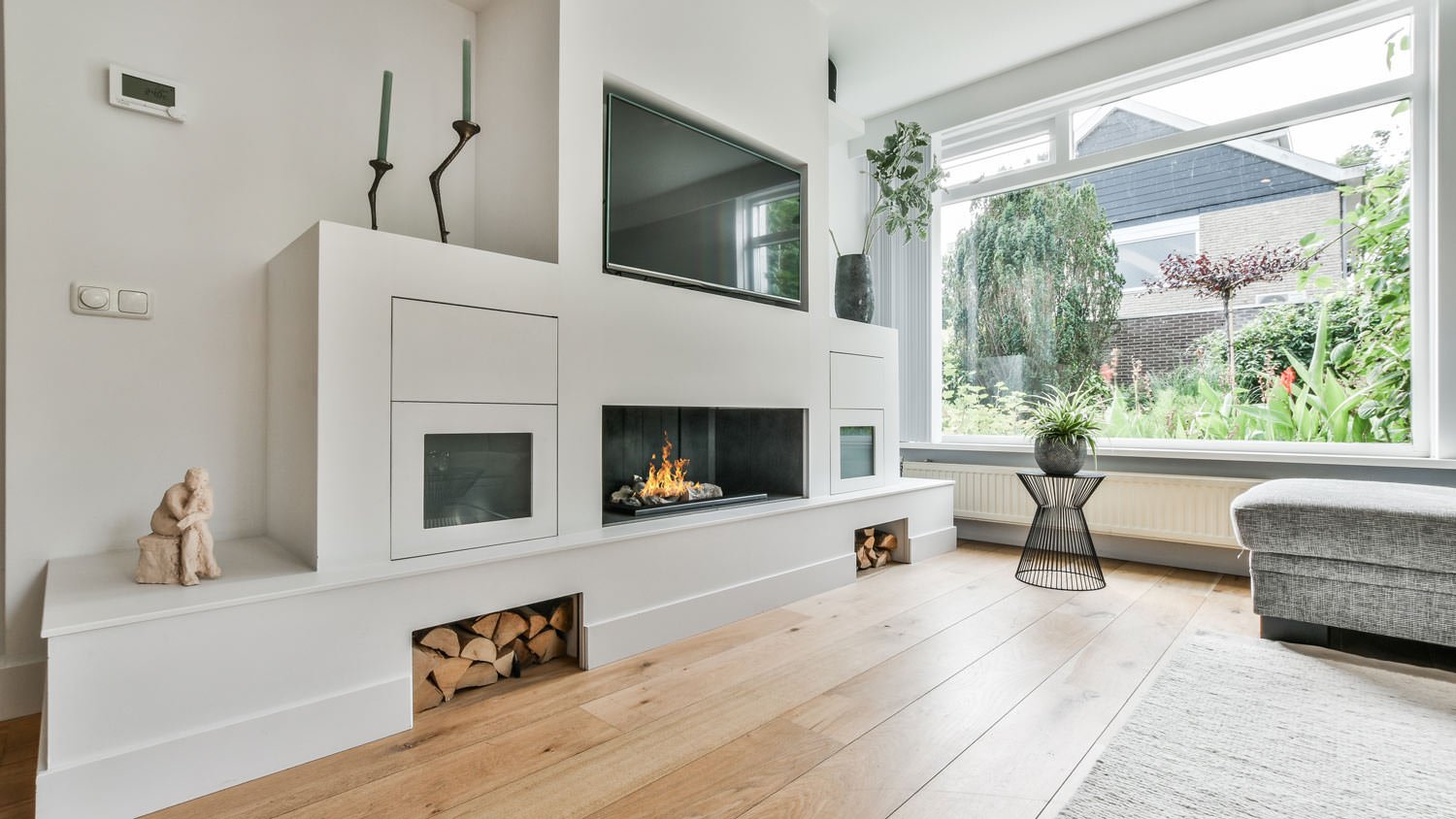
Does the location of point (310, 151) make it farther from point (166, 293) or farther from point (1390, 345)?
point (1390, 345)

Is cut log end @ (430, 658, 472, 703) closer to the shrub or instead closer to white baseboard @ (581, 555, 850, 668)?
white baseboard @ (581, 555, 850, 668)

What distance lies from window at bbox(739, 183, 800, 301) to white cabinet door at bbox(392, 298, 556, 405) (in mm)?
1031

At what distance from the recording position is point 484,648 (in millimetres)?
1917

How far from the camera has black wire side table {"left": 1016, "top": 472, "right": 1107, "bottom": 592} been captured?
3.05m

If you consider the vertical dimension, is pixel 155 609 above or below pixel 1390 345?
below

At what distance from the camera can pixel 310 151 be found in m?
2.24

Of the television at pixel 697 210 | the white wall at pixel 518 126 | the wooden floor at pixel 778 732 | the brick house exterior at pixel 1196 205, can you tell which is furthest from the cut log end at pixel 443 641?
the brick house exterior at pixel 1196 205

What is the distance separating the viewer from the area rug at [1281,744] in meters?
1.35

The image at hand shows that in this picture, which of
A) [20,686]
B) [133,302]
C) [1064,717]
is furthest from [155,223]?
[1064,717]

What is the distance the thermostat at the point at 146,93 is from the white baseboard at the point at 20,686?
148 centimetres

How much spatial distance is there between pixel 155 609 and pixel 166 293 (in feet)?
3.49

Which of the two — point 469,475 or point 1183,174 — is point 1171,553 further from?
point 469,475

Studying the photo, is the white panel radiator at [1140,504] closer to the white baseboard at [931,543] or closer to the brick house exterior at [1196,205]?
the white baseboard at [931,543]

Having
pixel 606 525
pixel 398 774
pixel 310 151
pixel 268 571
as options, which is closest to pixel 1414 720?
pixel 606 525
